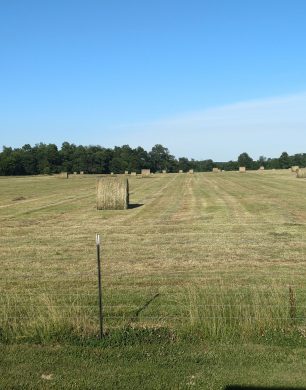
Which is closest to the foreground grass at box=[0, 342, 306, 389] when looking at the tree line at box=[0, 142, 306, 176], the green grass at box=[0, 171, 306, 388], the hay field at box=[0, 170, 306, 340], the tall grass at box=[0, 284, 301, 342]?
the green grass at box=[0, 171, 306, 388]

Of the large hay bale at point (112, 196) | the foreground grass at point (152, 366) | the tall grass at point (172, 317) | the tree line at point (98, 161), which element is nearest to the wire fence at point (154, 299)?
the tall grass at point (172, 317)

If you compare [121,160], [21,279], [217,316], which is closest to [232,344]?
[217,316]

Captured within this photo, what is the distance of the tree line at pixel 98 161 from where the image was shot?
13525cm

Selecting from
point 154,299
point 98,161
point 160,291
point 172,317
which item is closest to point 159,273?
point 160,291

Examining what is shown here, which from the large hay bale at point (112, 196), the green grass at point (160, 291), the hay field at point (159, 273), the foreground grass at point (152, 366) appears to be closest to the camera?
the foreground grass at point (152, 366)

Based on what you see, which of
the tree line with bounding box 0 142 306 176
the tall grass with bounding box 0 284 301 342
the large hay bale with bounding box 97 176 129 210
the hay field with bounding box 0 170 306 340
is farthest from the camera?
the tree line with bounding box 0 142 306 176

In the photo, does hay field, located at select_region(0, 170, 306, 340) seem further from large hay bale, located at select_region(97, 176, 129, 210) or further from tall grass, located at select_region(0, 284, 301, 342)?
large hay bale, located at select_region(97, 176, 129, 210)

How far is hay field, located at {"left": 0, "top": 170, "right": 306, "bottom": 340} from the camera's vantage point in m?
7.40

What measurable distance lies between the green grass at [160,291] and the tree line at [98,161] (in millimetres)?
111758

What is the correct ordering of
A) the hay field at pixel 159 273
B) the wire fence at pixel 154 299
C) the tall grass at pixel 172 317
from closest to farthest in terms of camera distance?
the tall grass at pixel 172 317 → the wire fence at pixel 154 299 → the hay field at pixel 159 273

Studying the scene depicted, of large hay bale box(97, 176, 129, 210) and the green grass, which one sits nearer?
the green grass

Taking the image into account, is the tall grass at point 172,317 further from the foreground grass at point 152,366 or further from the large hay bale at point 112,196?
the large hay bale at point 112,196

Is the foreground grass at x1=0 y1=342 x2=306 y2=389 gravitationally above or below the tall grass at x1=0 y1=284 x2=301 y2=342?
below

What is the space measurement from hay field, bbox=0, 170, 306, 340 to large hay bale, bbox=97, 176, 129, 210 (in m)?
4.06
